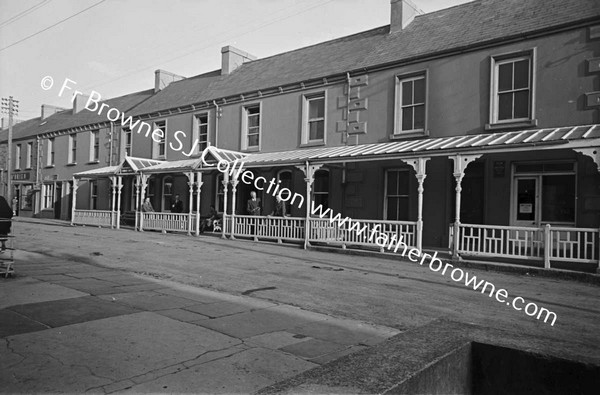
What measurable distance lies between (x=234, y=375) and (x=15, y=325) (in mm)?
2986

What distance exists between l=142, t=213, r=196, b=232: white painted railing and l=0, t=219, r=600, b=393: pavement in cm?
818

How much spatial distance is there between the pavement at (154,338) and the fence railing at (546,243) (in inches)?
277

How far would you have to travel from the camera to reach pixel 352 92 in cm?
1722

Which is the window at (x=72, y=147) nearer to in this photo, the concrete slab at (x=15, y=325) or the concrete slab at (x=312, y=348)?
the concrete slab at (x=15, y=325)

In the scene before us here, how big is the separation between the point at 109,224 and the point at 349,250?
582 inches

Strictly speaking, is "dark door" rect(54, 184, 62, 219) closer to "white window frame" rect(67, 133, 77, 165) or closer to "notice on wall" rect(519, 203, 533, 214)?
"white window frame" rect(67, 133, 77, 165)

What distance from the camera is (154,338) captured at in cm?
502

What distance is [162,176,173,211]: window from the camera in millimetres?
24308

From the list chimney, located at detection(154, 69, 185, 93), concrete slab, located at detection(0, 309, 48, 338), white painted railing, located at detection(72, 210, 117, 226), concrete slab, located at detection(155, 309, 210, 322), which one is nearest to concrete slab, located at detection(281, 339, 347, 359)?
concrete slab, located at detection(155, 309, 210, 322)

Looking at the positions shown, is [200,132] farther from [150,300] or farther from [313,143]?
[150,300]

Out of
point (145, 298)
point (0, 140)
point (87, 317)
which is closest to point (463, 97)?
point (145, 298)

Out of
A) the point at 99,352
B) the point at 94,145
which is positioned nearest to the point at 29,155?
the point at 94,145

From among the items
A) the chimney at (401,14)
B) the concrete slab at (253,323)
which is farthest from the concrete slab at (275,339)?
the chimney at (401,14)

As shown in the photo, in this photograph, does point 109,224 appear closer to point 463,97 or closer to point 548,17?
point 463,97
